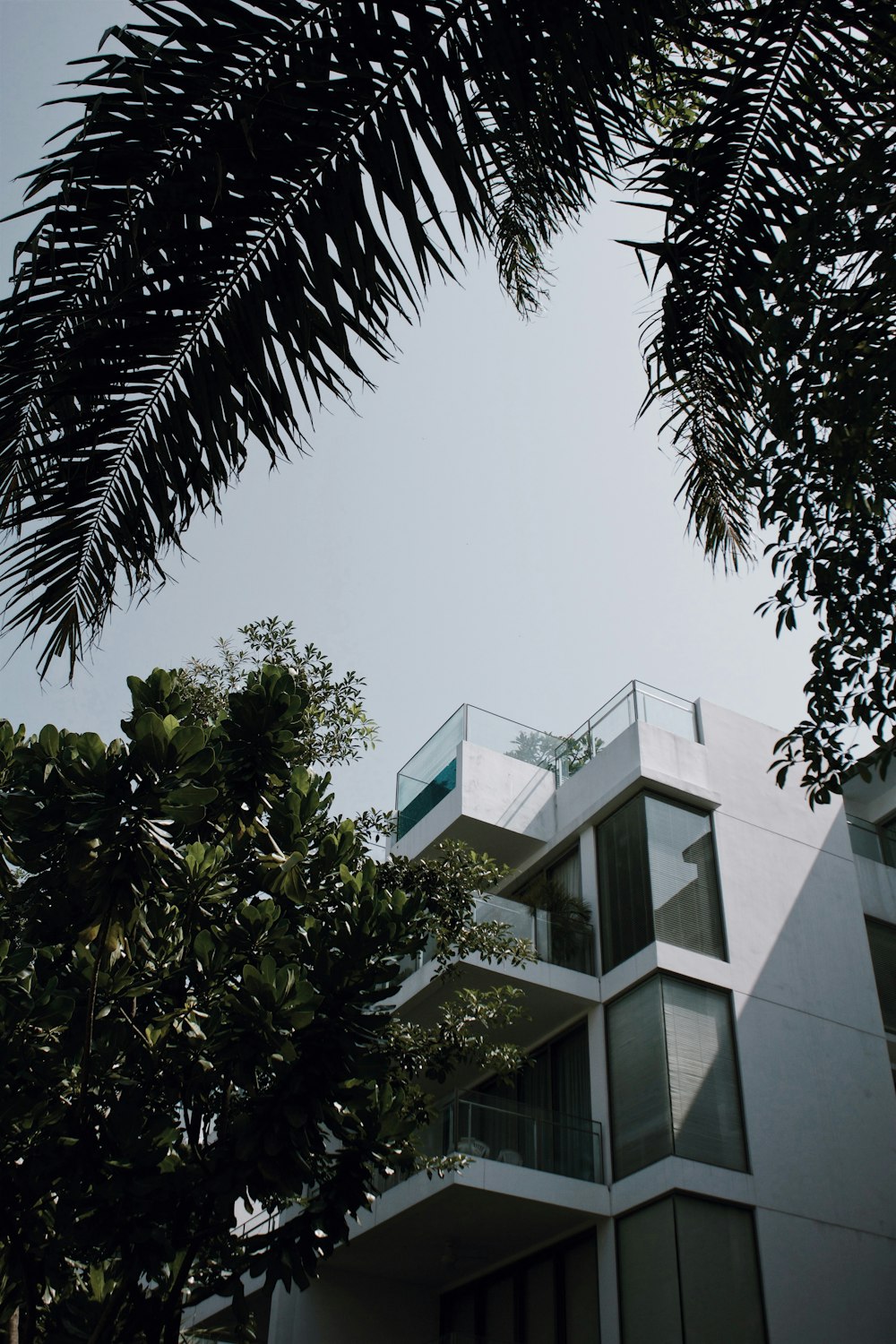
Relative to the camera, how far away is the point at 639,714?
658 inches

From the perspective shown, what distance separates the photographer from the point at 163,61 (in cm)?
315

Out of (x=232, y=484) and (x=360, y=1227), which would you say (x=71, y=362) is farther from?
(x=360, y=1227)

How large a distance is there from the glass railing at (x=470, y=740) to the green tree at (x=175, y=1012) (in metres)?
10.3

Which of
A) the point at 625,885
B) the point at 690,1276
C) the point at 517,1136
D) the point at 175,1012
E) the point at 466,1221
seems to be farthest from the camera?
the point at 625,885

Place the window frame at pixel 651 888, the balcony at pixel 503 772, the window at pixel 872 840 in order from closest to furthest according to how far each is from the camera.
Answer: the window frame at pixel 651 888
the balcony at pixel 503 772
the window at pixel 872 840

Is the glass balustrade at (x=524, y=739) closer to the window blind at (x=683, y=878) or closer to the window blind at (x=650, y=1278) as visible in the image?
the window blind at (x=683, y=878)

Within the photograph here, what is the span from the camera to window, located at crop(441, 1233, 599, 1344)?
13.9 m

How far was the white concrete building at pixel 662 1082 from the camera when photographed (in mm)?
13094

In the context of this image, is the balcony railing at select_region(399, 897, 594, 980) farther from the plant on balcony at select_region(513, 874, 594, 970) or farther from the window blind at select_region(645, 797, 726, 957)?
the window blind at select_region(645, 797, 726, 957)

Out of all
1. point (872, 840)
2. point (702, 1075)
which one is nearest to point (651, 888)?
point (702, 1075)

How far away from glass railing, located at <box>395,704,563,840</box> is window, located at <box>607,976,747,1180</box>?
5.25m

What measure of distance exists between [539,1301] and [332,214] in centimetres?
1453

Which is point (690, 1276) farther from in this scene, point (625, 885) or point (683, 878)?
point (625, 885)

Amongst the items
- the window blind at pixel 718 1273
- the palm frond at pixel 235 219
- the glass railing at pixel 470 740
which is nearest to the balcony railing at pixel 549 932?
the glass railing at pixel 470 740
